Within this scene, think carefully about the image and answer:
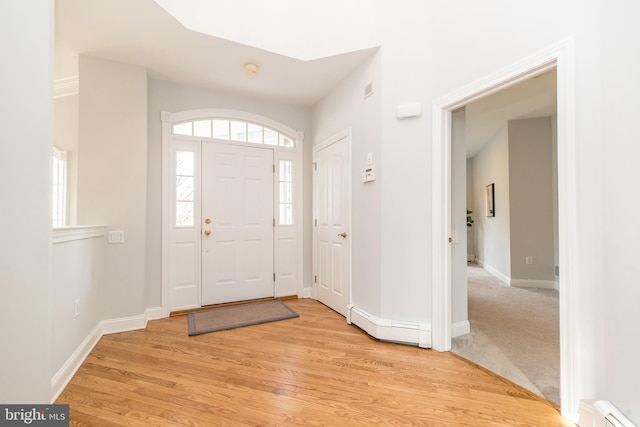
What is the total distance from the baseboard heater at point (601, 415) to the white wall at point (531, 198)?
363 cm

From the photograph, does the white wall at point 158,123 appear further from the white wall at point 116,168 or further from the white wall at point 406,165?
the white wall at point 406,165

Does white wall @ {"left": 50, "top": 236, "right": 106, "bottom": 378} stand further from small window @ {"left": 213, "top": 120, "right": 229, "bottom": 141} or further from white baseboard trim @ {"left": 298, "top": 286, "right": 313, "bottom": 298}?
white baseboard trim @ {"left": 298, "top": 286, "right": 313, "bottom": 298}

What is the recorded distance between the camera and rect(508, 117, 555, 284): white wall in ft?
14.3

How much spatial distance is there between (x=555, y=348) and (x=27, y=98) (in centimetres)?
378

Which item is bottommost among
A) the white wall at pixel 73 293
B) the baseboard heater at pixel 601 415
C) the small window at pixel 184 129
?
the baseboard heater at pixel 601 415

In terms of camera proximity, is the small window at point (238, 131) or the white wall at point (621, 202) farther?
the small window at point (238, 131)

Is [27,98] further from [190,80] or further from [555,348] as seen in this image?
[555,348]

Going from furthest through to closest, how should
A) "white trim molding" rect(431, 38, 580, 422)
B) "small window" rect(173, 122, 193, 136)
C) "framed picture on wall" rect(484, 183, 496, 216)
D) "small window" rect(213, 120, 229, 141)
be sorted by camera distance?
"framed picture on wall" rect(484, 183, 496, 216), "small window" rect(213, 120, 229, 141), "small window" rect(173, 122, 193, 136), "white trim molding" rect(431, 38, 580, 422)

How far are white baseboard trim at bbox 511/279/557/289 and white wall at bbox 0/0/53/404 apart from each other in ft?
18.1

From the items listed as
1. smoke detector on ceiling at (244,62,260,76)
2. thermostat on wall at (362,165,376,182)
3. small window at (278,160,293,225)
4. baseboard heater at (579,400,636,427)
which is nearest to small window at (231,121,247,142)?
small window at (278,160,293,225)

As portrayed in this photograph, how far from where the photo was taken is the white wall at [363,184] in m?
2.56

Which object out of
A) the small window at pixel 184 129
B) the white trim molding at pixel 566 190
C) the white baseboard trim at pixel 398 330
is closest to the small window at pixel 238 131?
the small window at pixel 184 129

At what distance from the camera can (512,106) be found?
3.93 m

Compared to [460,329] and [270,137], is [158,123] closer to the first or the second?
[270,137]
